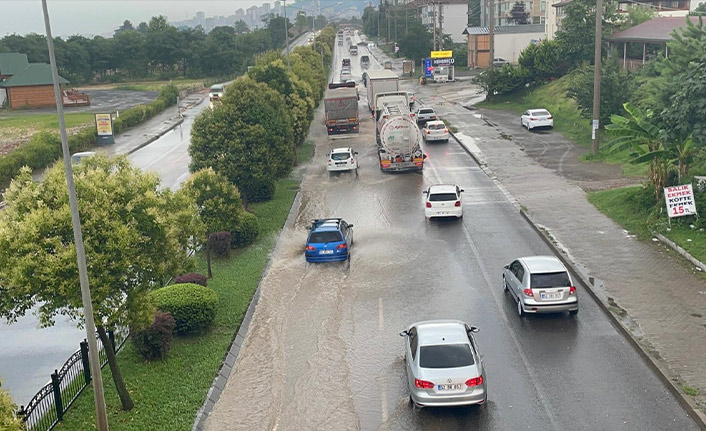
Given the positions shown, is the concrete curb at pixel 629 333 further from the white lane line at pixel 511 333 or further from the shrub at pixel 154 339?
the shrub at pixel 154 339

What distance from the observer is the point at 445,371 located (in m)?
15.6

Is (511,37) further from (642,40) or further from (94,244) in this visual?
(94,244)

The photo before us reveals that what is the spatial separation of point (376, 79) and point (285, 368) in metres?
49.3

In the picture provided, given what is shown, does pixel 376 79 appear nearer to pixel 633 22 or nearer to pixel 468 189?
pixel 633 22

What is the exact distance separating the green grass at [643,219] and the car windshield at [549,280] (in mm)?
6386

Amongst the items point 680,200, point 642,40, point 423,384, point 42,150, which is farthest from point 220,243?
point 642,40

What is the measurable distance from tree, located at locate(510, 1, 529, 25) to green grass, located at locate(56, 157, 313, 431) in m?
107

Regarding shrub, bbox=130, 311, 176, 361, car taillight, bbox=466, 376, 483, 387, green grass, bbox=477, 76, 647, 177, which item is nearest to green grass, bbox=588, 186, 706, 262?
green grass, bbox=477, 76, 647, 177

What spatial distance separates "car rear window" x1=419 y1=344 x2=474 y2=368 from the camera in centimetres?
1573

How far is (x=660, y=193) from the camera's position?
2977cm

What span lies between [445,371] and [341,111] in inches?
1676

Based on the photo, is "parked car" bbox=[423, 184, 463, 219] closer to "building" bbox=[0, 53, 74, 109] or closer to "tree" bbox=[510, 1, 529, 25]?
"building" bbox=[0, 53, 74, 109]

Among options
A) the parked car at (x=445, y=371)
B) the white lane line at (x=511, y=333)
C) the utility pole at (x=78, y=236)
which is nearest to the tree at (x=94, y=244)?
the utility pole at (x=78, y=236)

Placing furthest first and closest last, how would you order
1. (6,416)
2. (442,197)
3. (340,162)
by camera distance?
(340,162)
(442,197)
(6,416)
